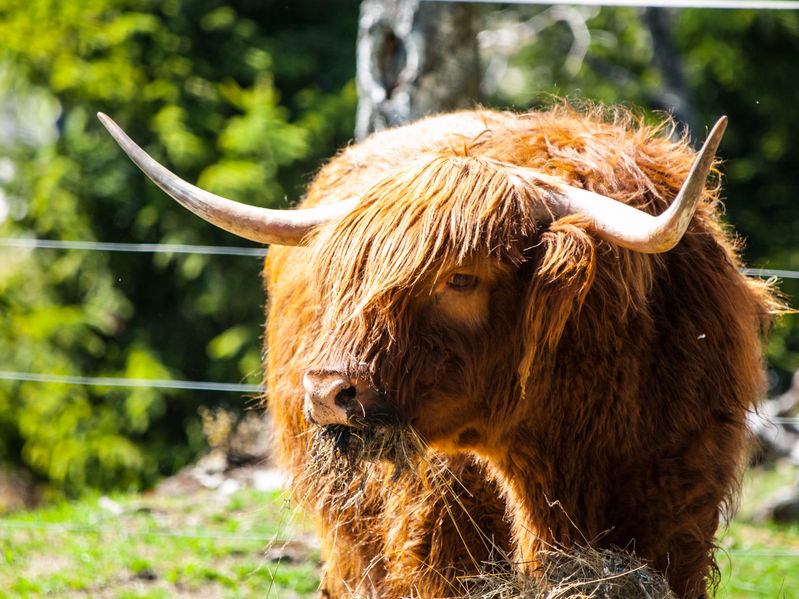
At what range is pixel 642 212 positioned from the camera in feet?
7.48

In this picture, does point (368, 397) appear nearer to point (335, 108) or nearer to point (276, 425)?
point (276, 425)

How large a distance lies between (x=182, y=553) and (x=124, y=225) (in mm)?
3996

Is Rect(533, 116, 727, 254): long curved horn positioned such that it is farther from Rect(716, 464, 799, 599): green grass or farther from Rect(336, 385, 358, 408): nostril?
Rect(716, 464, 799, 599): green grass

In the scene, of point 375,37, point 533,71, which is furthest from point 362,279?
point 533,71

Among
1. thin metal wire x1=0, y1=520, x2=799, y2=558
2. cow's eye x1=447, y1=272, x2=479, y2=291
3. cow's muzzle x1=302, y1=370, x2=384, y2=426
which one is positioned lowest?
thin metal wire x1=0, y1=520, x2=799, y2=558

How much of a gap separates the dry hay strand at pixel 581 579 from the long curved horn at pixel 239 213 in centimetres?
105

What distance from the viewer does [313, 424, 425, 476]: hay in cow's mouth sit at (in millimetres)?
2225

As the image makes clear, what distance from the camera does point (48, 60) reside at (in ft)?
25.4

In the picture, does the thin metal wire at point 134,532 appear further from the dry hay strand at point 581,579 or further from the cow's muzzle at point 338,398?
the cow's muzzle at point 338,398

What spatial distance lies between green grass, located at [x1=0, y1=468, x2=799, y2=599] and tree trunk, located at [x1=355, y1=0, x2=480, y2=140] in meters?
2.17

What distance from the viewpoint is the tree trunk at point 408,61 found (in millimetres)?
5043

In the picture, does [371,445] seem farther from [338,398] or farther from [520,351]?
[520,351]

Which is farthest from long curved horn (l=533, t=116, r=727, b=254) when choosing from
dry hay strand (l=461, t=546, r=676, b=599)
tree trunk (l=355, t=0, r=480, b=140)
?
tree trunk (l=355, t=0, r=480, b=140)

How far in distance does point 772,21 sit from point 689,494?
24.8 ft
